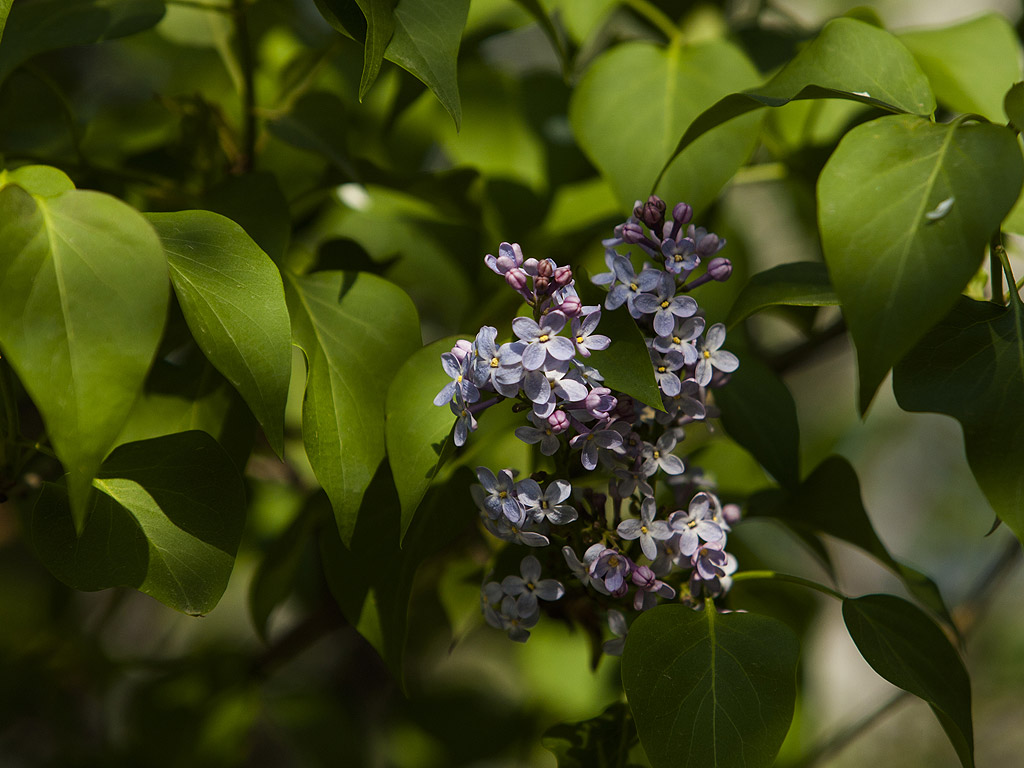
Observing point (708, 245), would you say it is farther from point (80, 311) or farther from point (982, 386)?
point (80, 311)

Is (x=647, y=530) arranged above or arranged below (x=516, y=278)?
below

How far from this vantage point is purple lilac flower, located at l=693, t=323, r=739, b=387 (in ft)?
1.57

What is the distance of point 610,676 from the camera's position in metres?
1.02

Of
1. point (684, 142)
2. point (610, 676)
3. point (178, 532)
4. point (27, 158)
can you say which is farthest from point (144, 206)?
point (610, 676)

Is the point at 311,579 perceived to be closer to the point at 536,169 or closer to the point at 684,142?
the point at 536,169

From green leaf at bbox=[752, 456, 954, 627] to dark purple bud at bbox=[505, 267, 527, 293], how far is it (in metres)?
0.29

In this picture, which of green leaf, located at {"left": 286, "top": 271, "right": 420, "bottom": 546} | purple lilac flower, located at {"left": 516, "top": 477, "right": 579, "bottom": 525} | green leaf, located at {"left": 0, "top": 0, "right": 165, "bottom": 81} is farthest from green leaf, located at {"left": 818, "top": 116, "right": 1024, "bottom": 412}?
green leaf, located at {"left": 0, "top": 0, "right": 165, "bottom": 81}

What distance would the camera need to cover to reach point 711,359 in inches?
19.0

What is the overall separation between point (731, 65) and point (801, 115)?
144 mm

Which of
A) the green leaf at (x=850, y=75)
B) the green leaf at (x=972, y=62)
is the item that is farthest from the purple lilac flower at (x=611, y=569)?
the green leaf at (x=972, y=62)

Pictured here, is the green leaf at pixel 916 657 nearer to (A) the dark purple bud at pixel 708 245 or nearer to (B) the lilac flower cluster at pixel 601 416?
(B) the lilac flower cluster at pixel 601 416

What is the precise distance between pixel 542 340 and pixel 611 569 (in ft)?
0.48

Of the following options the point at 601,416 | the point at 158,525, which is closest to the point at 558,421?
the point at 601,416

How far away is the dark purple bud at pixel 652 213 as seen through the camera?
494 mm
